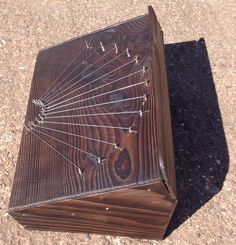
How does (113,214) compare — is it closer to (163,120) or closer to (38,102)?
(163,120)

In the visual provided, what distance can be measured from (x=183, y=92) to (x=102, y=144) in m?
1.47

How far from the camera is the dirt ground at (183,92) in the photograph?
3277 millimetres

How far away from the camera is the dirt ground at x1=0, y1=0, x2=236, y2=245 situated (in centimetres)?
328

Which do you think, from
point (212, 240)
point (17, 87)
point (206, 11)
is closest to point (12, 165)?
point (17, 87)

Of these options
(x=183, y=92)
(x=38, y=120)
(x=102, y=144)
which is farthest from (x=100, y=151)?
(x=183, y=92)

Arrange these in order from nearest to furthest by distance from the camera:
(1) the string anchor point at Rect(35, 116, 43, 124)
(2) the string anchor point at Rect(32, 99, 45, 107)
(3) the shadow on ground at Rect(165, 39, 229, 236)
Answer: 1. (1) the string anchor point at Rect(35, 116, 43, 124)
2. (2) the string anchor point at Rect(32, 99, 45, 107)
3. (3) the shadow on ground at Rect(165, 39, 229, 236)

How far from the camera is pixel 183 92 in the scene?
4000 mm

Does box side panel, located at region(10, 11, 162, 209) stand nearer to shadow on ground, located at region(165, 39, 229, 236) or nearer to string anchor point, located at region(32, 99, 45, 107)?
string anchor point, located at region(32, 99, 45, 107)

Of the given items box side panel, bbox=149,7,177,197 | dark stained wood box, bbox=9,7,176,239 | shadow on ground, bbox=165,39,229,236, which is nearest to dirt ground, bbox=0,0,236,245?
shadow on ground, bbox=165,39,229,236

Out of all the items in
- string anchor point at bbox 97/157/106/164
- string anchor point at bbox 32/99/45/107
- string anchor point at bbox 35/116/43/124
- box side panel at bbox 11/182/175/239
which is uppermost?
string anchor point at bbox 32/99/45/107

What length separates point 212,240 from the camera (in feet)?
10.3

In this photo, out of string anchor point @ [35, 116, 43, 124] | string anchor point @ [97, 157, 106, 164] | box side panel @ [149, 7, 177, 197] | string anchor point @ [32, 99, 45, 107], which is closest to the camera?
box side panel @ [149, 7, 177, 197]

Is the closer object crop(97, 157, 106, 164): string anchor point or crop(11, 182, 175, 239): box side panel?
crop(11, 182, 175, 239): box side panel

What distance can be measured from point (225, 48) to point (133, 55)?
1.49 m
